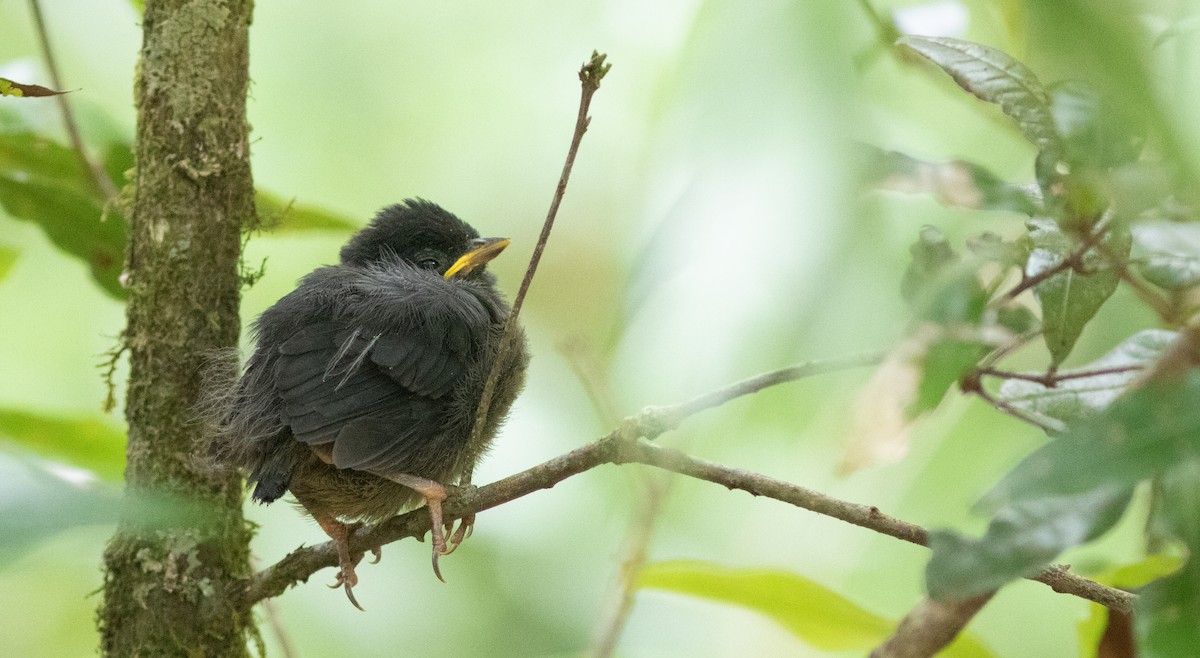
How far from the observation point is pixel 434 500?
205 cm

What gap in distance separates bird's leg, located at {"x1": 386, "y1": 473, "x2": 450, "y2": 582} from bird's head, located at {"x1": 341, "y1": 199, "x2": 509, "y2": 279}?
2.69 ft

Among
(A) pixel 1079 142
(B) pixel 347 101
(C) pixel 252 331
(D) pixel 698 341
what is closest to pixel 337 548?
(C) pixel 252 331

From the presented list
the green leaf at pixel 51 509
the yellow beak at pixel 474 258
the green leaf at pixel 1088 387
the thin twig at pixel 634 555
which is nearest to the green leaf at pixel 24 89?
the green leaf at pixel 51 509

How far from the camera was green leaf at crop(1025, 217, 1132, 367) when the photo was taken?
1.36 m

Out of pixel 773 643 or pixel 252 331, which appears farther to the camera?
pixel 773 643

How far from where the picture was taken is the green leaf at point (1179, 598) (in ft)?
2.81

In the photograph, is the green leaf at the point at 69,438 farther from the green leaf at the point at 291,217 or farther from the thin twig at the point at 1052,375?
the thin twig at the point at 1052,375

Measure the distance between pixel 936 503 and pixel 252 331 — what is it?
6.71ft

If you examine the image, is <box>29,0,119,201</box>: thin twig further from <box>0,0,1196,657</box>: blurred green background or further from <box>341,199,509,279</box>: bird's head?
<box>341,199,509,279</box>: bird's head

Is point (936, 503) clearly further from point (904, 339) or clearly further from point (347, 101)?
point (347, 101)

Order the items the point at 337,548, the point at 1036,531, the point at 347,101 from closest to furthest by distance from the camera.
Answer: the point at 1036,531 → the point at 337,548 → the point at 347,101

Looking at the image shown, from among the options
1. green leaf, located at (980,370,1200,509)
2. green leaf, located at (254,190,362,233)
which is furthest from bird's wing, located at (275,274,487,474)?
green leaf, located at (980,370,1200,509)

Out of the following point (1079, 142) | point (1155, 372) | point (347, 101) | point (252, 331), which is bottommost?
point (1155, 372)

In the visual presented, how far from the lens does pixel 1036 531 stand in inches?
39.1
